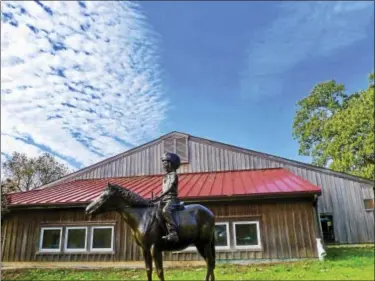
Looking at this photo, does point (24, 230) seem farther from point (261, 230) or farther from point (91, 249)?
point (261, 230)

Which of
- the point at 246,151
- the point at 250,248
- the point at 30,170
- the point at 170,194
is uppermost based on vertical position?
the point at 246,151

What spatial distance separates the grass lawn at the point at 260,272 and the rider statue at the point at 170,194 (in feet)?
14.4

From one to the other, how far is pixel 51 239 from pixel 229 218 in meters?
6.72

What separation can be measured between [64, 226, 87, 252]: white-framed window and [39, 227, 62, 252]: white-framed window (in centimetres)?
31

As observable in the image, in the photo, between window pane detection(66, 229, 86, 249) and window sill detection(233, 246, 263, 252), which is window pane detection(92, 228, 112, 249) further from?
window sill detection(233, 246, 263, 252)

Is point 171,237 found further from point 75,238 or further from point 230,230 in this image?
point 75,238

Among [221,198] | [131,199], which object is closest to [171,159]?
[131,199]

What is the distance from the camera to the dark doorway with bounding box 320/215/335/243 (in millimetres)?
15626

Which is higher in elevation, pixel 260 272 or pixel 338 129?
pixel 338 129

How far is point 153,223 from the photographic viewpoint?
511 cm

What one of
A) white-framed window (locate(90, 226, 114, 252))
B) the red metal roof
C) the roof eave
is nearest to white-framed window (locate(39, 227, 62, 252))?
the roof eave

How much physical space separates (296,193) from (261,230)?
5.81 ft

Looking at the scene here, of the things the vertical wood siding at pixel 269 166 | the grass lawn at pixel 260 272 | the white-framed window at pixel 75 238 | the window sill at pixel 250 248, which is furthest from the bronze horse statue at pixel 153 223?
the vertical wood siding at pixel 269 166

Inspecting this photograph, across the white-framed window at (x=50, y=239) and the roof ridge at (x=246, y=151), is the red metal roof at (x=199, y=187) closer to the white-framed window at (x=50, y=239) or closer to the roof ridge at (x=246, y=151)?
the roof ridge at (x=246, y=151)
